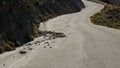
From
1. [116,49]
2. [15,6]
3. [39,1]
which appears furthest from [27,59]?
[39,1]

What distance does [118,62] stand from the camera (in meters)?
17.7

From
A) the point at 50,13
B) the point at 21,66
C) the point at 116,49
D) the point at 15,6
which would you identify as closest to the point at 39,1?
the point at 50,13

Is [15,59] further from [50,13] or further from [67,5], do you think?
[67,5]

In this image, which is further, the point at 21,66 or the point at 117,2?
the point at 117,2

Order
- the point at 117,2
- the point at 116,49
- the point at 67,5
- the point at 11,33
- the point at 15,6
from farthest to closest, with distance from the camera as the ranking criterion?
the point at 117,2 < the point at 67,5 < the point at 15,6 < the point at 11,33 < the point at 116,49

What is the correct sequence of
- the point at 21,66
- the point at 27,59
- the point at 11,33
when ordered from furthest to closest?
1. the point at 11,33
2. the point at 27,59
3. the point at 21,66

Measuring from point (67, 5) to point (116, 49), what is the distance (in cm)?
6026

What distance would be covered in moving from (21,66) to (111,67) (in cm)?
476

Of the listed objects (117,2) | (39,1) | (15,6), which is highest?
(15,6)

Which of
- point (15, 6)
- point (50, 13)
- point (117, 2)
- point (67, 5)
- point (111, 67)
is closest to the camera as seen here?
point (111, 67)

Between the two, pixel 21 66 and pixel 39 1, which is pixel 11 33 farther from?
pixel 39 1

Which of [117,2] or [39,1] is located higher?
[39,1]

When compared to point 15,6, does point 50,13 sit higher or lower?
lower

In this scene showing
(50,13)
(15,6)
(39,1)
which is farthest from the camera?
(50,13)
